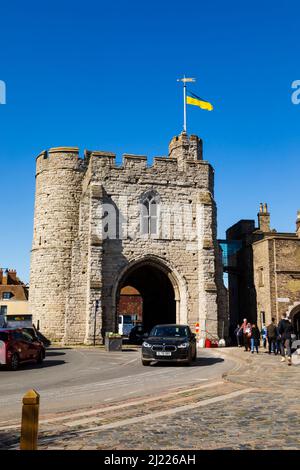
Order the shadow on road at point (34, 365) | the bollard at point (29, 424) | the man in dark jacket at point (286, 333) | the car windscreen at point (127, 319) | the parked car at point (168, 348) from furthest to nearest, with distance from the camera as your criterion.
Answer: the car windscreen at point (127, 319), the man in dark jacket at point (286, 333), the parked car at point (168, 348), the shadow on road at point (34, 365), the bollard at point (29, 424)

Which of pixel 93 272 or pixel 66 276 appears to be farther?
pixel 66 276

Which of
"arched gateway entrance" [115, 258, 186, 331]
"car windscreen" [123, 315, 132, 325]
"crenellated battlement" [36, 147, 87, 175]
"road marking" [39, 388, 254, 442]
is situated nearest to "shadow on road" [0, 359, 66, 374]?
"road marking" [39, 388, 254, 442]

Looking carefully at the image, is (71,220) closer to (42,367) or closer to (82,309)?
(82,309)

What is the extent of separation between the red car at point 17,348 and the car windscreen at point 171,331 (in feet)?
13.8

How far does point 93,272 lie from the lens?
25406mm

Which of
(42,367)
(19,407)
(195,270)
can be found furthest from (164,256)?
(19,407)

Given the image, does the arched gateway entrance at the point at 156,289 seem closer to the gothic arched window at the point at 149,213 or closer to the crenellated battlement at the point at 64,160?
the gothic arched window at the point at 149,213

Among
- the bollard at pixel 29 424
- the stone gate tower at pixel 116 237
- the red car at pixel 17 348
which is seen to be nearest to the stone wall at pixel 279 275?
the stone gate tower at pixel 116 237

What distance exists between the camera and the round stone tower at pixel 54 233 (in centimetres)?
2842

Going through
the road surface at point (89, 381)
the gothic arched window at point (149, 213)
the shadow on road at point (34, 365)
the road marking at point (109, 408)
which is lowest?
the shadow on road at point (34, 365)

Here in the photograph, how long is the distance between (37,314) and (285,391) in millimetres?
21956

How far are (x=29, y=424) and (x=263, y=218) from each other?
117 ft
